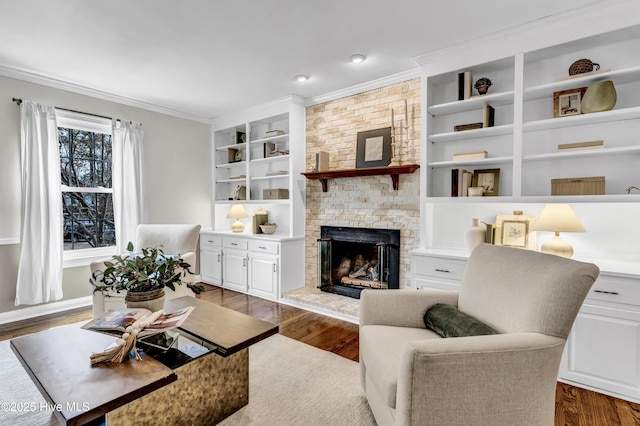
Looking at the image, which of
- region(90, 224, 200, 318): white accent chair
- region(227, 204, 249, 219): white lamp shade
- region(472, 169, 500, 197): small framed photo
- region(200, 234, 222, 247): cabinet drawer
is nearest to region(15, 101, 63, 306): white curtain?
region(90, 224, 200, 318): white accent chair

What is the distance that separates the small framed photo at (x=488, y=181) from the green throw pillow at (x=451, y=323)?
1.40 m

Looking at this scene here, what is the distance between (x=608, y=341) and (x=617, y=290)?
1.06 ft

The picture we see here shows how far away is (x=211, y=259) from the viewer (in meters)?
4.68

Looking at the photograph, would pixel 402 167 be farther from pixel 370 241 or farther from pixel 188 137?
pixel 188 137

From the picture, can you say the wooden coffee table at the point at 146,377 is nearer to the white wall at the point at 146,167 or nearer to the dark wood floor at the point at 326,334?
the dark wood floor at the point at 326,334

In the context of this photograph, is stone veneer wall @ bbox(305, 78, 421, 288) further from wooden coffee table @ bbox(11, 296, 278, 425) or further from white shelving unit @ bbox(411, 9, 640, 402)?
wooden coffee table @ bbox(11, 296, 278, 425)

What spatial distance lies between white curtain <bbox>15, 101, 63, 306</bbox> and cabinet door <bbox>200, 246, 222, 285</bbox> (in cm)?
174

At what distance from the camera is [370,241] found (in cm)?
362

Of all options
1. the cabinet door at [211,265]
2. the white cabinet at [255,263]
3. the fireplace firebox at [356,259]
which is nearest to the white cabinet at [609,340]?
the fireplace firebox at [356,259]

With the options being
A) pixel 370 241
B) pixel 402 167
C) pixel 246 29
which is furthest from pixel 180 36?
pixel 370 241

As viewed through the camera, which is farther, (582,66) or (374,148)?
(374,148)

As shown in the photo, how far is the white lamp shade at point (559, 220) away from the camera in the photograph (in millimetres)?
2205

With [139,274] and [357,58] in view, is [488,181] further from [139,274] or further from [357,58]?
[139,274]

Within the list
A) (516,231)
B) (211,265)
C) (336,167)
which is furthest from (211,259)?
(516,231)
